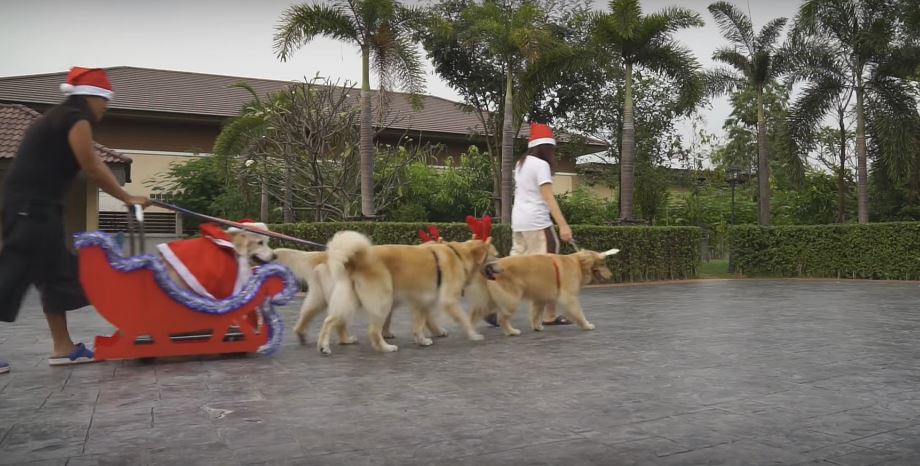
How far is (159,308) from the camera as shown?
5559 mm

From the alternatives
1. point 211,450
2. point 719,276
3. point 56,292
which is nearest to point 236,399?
point 211,450

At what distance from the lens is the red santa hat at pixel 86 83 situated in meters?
5.35

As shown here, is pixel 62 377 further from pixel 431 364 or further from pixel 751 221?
pixel 751 221

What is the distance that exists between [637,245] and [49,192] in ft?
49.0

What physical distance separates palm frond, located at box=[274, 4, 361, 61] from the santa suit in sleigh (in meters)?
12.5

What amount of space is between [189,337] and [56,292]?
3.32 ft

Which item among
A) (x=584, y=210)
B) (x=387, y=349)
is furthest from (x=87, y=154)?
(x=584, y=210)

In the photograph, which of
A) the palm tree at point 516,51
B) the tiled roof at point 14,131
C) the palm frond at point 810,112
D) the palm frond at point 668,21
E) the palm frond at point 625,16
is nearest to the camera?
the tiled roof at point 14,131

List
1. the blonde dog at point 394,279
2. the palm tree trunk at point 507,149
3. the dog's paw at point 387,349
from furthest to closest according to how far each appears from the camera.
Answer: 1. the palm tree trunk at point 507,149
2. the dog's paw at point 387,349
3. the blonde dog at point 394,279

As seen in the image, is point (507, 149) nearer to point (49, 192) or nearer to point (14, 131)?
point (14, 131)

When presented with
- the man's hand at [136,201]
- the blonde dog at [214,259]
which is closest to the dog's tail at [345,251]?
the blonde dog at [214,259]

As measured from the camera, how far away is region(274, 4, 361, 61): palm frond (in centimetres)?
1736

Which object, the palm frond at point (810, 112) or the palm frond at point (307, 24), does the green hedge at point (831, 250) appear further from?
the palm frond at point (307, 24)

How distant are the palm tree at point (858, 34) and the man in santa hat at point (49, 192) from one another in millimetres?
24739
